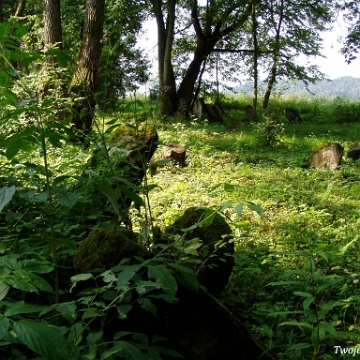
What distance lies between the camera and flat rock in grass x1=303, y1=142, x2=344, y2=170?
6855mm

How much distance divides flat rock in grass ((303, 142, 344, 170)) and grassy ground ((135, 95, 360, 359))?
0.18m

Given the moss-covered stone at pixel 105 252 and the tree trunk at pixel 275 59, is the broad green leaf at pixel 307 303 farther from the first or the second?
the tree trunk at pixel 275 59

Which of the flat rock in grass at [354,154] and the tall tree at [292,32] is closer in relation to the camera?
the flat rock in grass at [354,154]

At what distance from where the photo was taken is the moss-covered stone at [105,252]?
6.45 ft

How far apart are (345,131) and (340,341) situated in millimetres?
11343

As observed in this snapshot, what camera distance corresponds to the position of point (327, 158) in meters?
6.97

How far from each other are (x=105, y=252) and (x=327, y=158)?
5826 millimetres

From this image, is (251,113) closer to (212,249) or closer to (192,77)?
(192,77)

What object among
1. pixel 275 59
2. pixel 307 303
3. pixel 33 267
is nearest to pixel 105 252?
pixel 33 267

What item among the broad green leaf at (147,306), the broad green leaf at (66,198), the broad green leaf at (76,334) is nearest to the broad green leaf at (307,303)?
the broad green leaf at (147,306)

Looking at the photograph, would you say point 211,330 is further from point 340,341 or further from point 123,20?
point 123,20

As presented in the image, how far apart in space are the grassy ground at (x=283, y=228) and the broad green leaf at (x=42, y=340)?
760 mm

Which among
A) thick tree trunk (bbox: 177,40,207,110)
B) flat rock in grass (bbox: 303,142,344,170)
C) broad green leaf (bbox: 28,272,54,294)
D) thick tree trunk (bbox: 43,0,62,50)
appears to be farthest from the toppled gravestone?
thick tree trunk (bbox: 177,40,207,110)

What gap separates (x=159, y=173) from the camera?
6.68 meters
